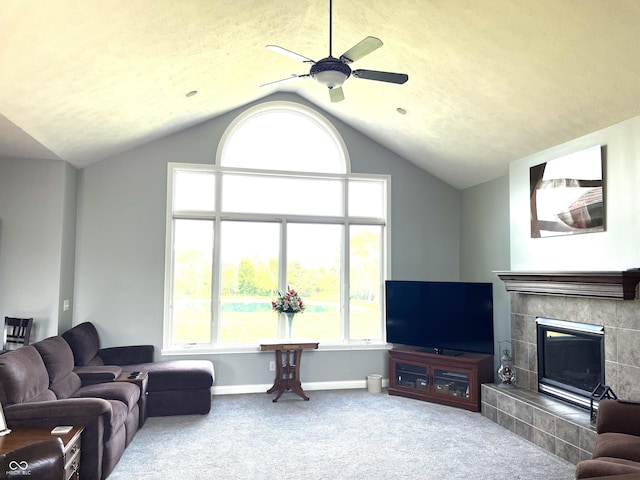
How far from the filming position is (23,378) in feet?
11.0

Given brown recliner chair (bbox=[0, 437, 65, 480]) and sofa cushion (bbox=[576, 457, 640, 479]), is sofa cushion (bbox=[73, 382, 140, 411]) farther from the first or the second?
sofa cushion (bbox=[576, 457, 640, 479])

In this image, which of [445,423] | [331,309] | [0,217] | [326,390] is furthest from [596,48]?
[0,217]

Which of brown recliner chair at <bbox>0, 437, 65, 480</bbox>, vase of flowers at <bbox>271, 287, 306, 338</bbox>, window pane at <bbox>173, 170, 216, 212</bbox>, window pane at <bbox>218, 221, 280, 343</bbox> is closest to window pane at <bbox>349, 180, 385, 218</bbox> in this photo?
window pane at <bbox>218, 221, 280, 343</bbox>

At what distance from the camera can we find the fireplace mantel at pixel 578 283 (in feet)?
11.4

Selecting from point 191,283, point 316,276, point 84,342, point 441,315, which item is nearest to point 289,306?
point 316,276

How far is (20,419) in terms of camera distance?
316cm

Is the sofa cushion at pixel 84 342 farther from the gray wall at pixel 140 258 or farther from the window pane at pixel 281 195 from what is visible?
the window pane at pixel 281 195

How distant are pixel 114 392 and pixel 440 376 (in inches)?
144

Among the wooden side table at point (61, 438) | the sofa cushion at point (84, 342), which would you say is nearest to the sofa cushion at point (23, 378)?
the wooden side table at point (61, 438)

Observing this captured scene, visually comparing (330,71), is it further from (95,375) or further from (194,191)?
(95,375)

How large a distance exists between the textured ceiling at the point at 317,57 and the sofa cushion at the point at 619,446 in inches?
96.7

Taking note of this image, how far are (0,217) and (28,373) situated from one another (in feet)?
7.16

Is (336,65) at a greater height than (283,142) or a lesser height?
lesser

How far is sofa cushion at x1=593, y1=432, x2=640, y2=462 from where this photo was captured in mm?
2761
